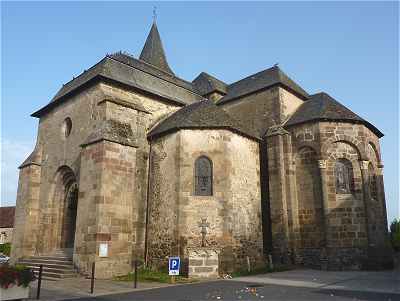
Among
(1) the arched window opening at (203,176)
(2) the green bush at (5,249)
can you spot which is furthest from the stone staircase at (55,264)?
(2) the green bush at (5,249)

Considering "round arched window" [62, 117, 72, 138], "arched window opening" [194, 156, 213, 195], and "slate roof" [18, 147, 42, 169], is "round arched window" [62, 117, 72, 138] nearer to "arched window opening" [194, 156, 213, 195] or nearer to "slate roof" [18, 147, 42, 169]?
"slate roof" [18, 147, 42, 169]

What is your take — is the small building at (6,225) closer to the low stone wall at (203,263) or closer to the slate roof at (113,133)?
the slate roof at (113,133)

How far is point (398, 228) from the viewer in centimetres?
3425

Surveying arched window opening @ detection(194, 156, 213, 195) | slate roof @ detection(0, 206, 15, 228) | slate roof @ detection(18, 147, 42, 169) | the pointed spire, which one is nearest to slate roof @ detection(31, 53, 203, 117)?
slate roof @ detection(18, 147, 42, 169)

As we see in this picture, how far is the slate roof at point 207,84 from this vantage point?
76.3 ft

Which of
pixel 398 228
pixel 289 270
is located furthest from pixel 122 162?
pixel 398 228

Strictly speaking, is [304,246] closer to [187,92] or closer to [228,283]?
[228,283]

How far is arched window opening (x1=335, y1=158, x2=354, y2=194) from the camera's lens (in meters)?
15.7

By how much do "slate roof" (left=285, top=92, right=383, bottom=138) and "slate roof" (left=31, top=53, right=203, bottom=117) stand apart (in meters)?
6.43

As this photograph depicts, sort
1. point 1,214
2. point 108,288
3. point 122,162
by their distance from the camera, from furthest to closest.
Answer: point 1,214 → point 122,162 → point 108,288

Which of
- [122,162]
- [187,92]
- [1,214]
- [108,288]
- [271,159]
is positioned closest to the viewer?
[108,288]

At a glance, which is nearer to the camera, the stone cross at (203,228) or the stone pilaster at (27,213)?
the stone cross at (203,228)

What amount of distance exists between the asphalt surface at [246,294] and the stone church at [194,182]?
3.74m

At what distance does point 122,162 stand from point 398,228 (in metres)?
31.4
